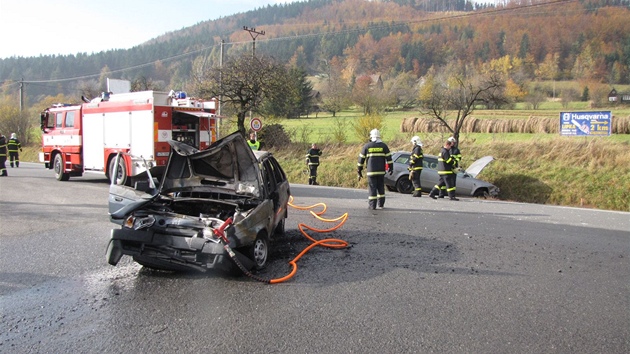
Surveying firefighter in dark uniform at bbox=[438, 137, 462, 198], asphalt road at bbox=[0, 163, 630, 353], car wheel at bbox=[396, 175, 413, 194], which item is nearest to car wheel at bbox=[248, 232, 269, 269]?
asphalt road at bbox=[0, 163, 630, 353]

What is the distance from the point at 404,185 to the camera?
52.2 ft

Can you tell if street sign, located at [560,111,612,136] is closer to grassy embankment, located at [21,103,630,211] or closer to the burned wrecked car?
grassy embankment, located at [21,103,630,211]

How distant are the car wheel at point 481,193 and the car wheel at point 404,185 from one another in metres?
2.03

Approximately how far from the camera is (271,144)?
2762 centimetres

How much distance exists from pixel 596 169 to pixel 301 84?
33.2m

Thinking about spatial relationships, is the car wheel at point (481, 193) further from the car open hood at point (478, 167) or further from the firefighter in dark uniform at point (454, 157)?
the firefighter in dark uniform at point (454, 157)

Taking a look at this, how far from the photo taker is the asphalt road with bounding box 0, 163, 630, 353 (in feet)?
12.5

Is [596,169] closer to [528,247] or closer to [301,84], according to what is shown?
[528,247]

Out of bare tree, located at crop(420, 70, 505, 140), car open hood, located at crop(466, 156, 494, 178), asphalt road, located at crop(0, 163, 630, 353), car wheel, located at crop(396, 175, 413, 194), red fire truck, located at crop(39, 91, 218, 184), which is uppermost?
bare tree, located at crop(420, 70, 505, 140)

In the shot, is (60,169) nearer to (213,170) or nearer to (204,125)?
(204,125)

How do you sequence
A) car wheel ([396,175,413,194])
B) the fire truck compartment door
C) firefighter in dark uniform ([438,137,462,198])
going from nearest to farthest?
firefighter in dark uniform ([438,137,462,198]), the fire truck compartment door, car wheel ([396,175,413,194])

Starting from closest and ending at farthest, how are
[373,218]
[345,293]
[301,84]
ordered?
[345,293] < [373,218] < [301,84]

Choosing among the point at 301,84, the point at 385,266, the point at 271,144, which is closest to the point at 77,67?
the point at 301,84

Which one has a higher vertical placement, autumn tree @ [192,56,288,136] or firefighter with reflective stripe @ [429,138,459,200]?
autumn tree @ [192,56,288,136]
